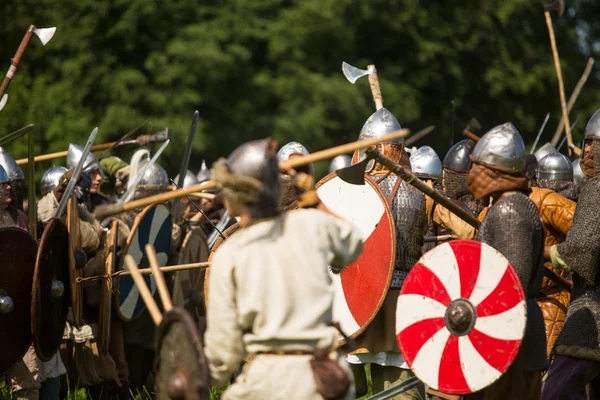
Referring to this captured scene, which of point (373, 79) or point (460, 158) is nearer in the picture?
point (373, 79)

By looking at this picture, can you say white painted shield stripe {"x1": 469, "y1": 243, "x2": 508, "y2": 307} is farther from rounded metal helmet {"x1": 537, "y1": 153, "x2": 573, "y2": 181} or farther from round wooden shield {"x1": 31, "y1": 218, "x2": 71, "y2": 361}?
rounded metal helmet {"x1": 537, "y1": 153, "x2": 573, "y2": 181}

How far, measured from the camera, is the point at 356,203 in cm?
603

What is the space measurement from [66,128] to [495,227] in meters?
13.2

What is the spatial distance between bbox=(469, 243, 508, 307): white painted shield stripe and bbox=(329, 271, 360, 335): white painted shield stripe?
1283 millimetres

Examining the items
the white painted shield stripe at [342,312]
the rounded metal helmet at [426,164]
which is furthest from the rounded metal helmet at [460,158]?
the white painted shield stripe at [342,312]

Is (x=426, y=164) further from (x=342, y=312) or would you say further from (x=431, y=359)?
(x=431, y=359)

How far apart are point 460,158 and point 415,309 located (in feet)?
10.0

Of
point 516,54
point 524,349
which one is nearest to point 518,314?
point 524,349

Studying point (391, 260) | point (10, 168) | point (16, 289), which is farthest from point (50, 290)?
point (391, 260)

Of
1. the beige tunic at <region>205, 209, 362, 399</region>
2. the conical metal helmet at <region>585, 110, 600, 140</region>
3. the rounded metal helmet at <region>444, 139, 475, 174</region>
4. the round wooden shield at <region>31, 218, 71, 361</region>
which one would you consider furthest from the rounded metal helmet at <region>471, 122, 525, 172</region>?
the rounded metal helmet at <region>444, 139, 475, 174</region>

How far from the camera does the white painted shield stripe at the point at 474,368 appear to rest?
4664mm

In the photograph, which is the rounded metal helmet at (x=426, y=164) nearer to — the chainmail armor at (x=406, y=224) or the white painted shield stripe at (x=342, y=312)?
the chainmail armor at (x=406, y=224)

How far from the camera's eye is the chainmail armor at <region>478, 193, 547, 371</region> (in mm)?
4746

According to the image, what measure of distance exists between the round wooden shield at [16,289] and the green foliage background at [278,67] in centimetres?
967
